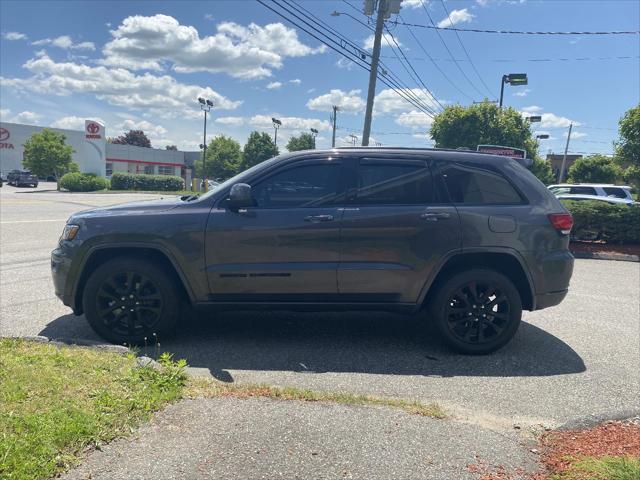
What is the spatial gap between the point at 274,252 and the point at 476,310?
1945 mm

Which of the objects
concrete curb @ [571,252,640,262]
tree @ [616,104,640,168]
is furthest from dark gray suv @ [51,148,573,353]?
tree @ [616,104,640,168]

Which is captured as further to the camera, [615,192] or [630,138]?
[615,192]

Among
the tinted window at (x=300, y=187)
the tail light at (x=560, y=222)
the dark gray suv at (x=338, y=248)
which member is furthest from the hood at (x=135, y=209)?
the tail light at (x=560, y=222)

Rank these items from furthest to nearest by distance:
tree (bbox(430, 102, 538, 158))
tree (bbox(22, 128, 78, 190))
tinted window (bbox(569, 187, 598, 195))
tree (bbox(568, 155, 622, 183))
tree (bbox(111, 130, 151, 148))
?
tree (bbox(111, 130, 151, 148)) → tree (bbox(568, 155, 622, 183)) → tree (bbox(22, 128, 78, 190)) → tree (bbox(430, 102, 538, 158)) → tinted window (bbox(569, 187, 598, 195))

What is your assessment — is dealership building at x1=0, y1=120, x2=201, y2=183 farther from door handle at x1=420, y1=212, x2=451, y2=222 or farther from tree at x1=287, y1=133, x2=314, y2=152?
door handle at x1=420, y1=212, x2=451, y2=222

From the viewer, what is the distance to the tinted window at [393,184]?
4340 millimetres

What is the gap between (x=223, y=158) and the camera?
6244cm

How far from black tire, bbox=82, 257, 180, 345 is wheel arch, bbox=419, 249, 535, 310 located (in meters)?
2.37

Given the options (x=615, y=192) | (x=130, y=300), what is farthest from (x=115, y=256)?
(x=615, y=192)

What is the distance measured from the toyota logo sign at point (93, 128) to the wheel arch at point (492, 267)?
54343mm

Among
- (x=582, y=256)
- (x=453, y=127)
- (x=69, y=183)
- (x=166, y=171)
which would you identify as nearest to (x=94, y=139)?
(x=69, y=183)

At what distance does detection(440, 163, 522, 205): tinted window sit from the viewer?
14.4 feet

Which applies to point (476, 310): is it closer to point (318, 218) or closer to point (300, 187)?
point (318, 218)

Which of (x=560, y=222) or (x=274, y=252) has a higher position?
(x=560, y=222)
